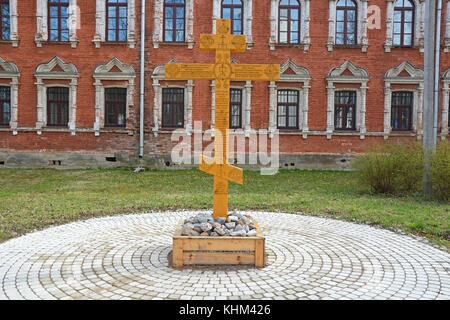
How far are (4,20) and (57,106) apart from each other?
4660 millimetres

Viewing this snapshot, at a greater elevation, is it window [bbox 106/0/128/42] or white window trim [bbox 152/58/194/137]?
window [bbox 106/0/128/42]

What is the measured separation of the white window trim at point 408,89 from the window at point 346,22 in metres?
2.38

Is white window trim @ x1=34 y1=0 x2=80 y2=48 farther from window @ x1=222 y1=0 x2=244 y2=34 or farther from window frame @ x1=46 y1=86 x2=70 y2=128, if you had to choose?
window @ x1=222 y1=0 x2=244 y2=34

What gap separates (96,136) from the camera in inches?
687

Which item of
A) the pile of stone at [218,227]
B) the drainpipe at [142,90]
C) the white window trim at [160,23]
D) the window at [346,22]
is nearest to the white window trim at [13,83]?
the drainpipe at [142,90]

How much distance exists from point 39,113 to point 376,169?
577 inches

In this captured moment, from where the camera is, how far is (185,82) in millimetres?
17344

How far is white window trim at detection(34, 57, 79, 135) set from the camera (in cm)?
1714

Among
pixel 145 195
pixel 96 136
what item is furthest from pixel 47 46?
pixel 145 195

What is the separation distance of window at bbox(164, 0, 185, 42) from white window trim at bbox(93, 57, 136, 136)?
2389 millimetres

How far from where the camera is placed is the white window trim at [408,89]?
57.0ft

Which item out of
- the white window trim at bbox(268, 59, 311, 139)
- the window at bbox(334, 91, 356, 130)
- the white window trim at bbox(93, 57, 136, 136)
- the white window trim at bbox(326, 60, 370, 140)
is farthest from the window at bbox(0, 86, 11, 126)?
the window at bbox(334, 91, 356, 130)

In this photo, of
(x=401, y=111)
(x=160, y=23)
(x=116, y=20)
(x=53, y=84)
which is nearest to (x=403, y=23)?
(x=401, y=111)

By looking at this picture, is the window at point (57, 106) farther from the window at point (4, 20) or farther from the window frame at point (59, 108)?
the window at point (4, 20)
